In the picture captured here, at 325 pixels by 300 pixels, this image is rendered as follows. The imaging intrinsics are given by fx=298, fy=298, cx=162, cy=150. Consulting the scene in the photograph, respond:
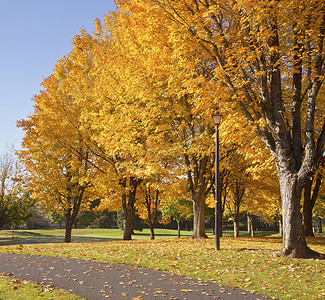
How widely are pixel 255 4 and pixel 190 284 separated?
7.45m

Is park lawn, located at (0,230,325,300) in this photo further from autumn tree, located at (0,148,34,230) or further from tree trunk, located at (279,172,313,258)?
autumn tree, located at (0,148,34,230)

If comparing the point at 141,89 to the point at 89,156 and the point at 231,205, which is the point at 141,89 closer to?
the point at 89,156

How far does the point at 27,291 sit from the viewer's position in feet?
18.0

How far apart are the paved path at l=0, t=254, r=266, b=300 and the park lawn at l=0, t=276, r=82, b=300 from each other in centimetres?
29

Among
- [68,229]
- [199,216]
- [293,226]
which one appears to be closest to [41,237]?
[68,229]

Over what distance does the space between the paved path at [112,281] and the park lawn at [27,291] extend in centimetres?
29

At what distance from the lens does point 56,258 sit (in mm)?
9297

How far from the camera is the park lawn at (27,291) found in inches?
202

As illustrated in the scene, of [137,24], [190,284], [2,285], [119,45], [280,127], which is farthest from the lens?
[119,45]

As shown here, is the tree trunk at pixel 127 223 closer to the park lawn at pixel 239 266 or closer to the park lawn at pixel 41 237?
the park lawn at pixel 239 266

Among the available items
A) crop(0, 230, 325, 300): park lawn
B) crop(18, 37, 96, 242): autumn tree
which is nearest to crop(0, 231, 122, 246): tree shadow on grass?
crop(18, 37, 96, 242): autumn tree

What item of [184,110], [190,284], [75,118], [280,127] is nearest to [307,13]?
[280,127]

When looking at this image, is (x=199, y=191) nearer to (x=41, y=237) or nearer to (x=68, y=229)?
(x=68, y=229)

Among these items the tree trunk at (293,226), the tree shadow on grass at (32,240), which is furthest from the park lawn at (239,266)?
the tree shadow on grass at (32,240)
